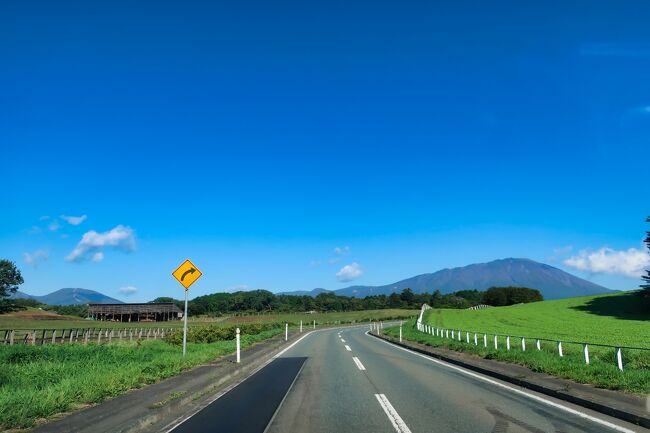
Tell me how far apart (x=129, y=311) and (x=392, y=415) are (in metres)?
116

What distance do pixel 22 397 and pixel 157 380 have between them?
14.6 ft

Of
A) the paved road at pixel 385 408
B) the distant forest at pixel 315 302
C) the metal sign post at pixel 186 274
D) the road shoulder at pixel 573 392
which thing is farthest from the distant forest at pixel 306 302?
the paved road at pixel 385 408

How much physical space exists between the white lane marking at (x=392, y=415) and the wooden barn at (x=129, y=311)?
111m

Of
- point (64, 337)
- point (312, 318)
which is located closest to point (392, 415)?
point (64, 337)

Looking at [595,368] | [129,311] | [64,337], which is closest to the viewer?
[595,368]

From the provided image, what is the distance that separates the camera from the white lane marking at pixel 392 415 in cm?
744

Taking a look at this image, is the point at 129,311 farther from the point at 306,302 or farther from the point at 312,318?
the point at 306,302

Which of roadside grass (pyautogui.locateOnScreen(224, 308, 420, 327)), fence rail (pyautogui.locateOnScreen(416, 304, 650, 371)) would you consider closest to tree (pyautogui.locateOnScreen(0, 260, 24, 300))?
roadside grass (pyautogui.locateOnScreen(224, 308, 420, 327))

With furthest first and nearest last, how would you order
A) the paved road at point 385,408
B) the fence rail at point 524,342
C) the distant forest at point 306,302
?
the distant forest at point 306,302 < the fence rail at point 524,342 < the paved road at point 385,408

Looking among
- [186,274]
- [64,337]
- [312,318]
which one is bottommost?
[312,318]

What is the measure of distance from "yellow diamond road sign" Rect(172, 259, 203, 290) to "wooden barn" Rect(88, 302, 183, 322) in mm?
102049

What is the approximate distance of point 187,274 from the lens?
57.5 ft

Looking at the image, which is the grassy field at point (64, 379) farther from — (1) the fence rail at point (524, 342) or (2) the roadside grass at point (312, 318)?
(2) the roadside grass at point (312, 318)

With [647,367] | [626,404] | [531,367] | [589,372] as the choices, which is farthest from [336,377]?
[647,367]
